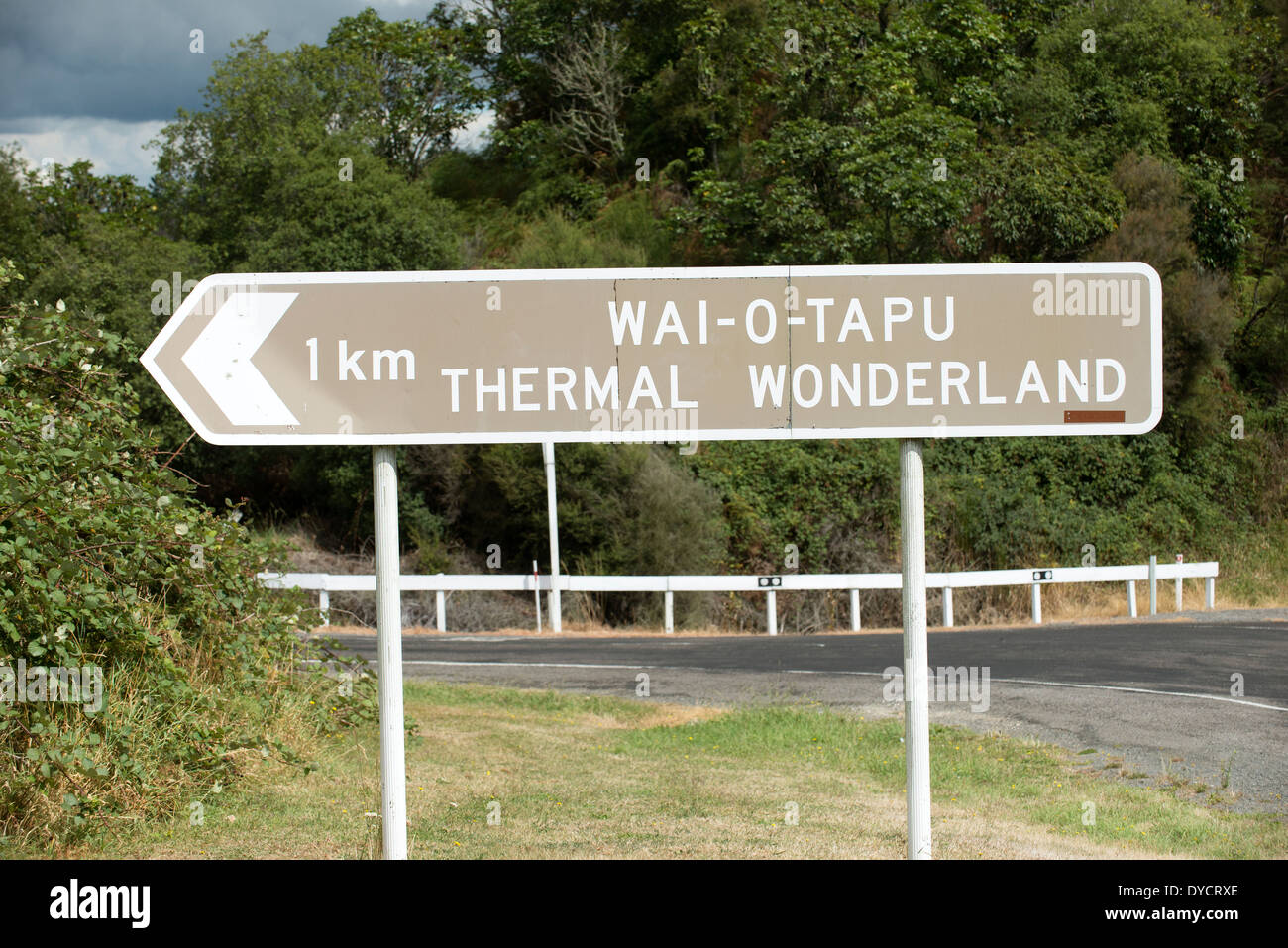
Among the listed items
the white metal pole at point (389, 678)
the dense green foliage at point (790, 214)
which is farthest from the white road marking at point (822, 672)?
the white metal pole at point (389, 678)

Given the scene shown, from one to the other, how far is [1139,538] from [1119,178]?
32.8ft

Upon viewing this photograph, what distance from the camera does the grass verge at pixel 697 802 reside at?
591cm

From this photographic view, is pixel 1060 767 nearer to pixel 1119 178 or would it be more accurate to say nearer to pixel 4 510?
pixel 4 510

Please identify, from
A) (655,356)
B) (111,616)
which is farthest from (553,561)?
(655,356)

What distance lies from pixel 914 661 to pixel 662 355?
1.36 meters

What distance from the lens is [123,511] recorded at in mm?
7207

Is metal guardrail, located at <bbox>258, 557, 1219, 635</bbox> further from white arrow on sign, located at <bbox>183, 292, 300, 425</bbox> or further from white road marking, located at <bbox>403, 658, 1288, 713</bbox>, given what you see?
white arrow on sign, located at <bbox>183, 292, 300, 425</bbox>

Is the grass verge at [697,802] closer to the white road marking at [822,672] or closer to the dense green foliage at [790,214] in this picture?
the white road marking at [822,672]

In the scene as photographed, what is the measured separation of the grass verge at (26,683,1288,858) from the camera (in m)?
5.91

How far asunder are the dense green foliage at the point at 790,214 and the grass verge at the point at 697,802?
1414 centimetres

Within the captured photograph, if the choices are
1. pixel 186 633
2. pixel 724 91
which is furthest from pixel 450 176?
pixel 186 633

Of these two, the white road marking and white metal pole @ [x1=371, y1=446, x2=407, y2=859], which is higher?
white metal pole @ [x1=371, y1=446, x2=407, y2=859]

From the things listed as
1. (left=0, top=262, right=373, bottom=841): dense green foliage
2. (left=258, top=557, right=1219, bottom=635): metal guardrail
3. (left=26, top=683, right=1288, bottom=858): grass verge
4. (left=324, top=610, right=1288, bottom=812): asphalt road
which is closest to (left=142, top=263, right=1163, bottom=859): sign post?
(left=26, top=683, right=1288, bottom=858): grass verge

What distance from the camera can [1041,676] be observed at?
13.4 metres
